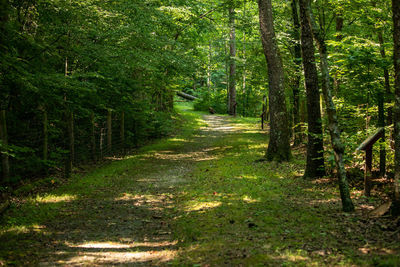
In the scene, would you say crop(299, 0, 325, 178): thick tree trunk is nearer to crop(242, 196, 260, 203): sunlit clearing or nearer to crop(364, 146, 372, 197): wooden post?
crop(364, 146, 372, 197): wooden post

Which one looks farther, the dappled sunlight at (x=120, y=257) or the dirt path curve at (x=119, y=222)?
the dirt path curve at (x=119, y=222)

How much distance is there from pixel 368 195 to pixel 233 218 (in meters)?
2.97

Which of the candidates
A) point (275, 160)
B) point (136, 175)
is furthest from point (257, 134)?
point (136, 175)

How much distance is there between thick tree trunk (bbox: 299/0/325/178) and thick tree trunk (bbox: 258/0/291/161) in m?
2.67

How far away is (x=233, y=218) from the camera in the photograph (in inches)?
264

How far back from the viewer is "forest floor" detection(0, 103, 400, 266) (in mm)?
4953

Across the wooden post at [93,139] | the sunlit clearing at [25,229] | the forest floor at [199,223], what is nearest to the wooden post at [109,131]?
the wooden post at [93,139]

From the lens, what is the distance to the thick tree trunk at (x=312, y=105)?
890 centimetres

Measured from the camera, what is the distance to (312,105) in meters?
9.29

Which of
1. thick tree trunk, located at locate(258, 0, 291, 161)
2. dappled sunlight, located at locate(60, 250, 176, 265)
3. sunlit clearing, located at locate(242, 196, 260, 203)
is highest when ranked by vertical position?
thick tree trunk, located at locate(258, 0, 291, 161)

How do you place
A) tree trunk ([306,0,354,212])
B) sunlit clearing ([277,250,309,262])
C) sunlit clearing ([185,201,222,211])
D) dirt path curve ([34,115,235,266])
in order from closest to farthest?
1. sunlit clearing ([277,250,309,262])
2. dirt path curve ([34,115,235,266])
3. tree trunk ([306,0,354,212])
4. sunlit clearing ([185,201,222,211])

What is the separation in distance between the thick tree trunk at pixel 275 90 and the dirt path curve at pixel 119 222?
3.45 metres

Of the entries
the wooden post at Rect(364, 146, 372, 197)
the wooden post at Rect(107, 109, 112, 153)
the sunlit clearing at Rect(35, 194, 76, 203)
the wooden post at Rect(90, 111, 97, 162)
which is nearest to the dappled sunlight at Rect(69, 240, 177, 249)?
the sunlit clearing at Rect(35, 194, 76, 203)

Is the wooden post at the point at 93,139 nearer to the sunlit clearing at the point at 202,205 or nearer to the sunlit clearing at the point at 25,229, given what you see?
the sunlit clearing at the point at 25,229
